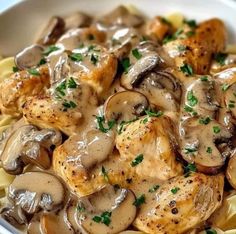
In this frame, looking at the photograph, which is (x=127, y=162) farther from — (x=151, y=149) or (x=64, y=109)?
(x=64, y=109)

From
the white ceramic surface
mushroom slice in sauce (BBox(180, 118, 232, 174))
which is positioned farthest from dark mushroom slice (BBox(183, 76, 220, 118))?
the white ceramic surface

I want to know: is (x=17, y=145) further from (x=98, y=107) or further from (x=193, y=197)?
(x=193, y=197)

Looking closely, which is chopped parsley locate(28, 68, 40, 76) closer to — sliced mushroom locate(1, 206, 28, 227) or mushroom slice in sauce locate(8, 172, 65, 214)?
mushroom slice in sauce locate(8, 172, 65, 214)

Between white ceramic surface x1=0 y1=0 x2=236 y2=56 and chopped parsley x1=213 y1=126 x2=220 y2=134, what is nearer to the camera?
chopped parsley x1=213 y1=126 x2=220 y2=134

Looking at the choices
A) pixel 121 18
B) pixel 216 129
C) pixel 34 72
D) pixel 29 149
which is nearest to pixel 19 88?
pixel 34 72

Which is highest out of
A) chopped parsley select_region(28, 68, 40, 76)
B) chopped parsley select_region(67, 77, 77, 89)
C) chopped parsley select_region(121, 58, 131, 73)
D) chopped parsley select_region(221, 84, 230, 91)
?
chopped parsley select_region(28, 68, 40, 76)

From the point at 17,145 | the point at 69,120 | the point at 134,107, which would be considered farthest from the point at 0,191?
the point at 134,107
